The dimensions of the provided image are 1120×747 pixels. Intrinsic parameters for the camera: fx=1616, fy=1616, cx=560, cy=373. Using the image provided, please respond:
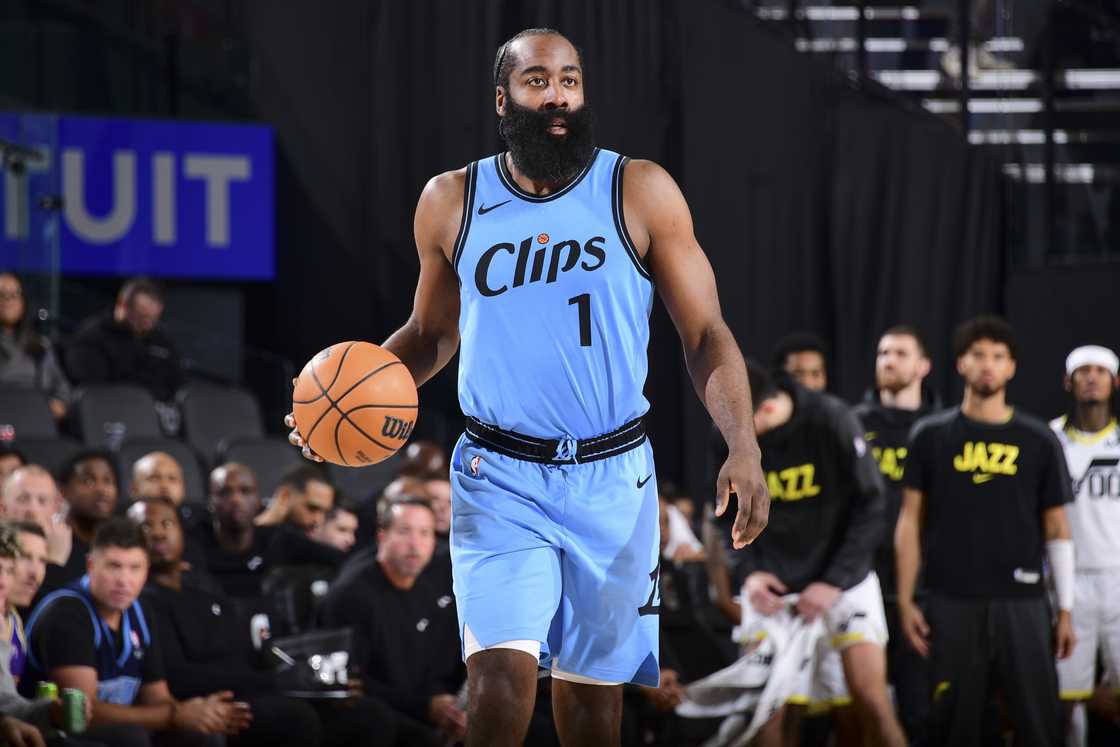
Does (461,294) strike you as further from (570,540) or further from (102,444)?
(102,444)

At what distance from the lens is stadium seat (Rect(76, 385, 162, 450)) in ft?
30.7

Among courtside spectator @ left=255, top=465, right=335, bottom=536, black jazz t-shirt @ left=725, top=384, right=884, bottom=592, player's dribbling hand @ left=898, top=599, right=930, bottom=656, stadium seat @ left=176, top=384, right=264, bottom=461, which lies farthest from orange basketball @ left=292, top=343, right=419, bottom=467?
stadium seat @ left=176, top=384, right=264, bottom=461

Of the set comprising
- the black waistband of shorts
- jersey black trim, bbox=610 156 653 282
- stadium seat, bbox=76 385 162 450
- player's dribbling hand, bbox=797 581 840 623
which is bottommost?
player's dribbling hand, bbox=797 581 840 623

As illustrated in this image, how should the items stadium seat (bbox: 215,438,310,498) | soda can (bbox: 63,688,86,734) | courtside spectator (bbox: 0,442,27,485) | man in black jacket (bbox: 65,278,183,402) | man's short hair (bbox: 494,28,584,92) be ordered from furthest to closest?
man in black jacket (bbox: 65,278,183,402) < stadium seat (bbox: 215,438,310,498) < courtside spectator (bbox: 0,442,27,485) < soda can (bbox: 63,688,86,734) < man's short hair (bbox: 494,28,584,92)

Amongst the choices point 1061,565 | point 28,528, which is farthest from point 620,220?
point 1061,565

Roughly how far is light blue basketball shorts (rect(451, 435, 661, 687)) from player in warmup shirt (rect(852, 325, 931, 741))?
420cm

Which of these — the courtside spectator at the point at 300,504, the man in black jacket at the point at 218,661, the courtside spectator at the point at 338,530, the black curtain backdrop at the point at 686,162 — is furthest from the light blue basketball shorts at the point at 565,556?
the black curtain backdrop at the point at 686,162

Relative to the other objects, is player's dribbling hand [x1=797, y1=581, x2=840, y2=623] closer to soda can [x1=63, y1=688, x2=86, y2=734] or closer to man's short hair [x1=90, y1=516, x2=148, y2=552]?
man's short hair [x1=90, y1=516, x2=148, y2=552]

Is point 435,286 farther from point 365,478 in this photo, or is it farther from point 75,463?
point 365,478

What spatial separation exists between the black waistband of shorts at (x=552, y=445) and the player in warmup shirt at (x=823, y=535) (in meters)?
2.88

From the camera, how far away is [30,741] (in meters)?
5.05

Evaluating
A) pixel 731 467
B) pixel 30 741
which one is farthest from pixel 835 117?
pixel 731 467

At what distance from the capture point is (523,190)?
3471 millimetres

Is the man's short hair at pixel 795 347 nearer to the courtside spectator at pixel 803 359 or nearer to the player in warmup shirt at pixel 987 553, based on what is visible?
the courtside spectator at pixel 803 359
